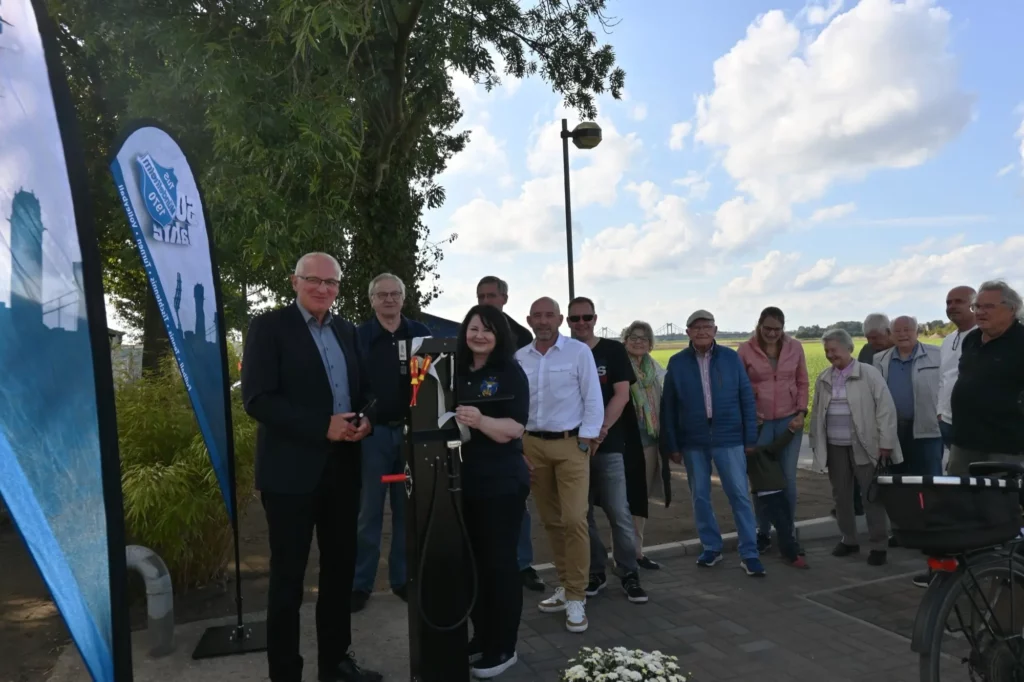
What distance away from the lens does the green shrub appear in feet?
15.8

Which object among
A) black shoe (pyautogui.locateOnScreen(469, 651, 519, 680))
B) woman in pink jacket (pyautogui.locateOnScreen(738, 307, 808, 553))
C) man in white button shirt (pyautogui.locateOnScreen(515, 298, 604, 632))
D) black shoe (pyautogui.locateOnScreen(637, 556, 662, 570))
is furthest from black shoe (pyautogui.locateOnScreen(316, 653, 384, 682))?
woman in pink jacket (pyautogui.locateOnScreen(738, 307, 808, 553))

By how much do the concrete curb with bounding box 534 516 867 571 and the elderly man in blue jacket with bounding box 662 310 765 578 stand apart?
0.34m

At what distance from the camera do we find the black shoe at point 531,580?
519cm

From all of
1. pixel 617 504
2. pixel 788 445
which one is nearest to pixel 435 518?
pixel 617 504

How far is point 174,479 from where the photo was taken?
484 centimetres

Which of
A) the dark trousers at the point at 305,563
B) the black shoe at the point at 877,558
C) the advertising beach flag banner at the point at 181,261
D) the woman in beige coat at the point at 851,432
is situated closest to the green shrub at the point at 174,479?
the advertising beach flag banner at the point at 181,261

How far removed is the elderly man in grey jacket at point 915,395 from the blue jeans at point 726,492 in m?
1.53

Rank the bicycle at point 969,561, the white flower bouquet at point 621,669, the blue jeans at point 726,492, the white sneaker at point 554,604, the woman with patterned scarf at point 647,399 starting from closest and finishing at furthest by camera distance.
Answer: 1. the white flower bouquet at point 621,669
2. the bicycle at point 969,561
3. the white sneaker at point 554,604
4. the blue jeans at point 726,492
5. the woman with patterned scarf at point 647,399

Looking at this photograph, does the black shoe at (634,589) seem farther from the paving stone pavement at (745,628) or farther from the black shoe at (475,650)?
the black shoe at (475,650)

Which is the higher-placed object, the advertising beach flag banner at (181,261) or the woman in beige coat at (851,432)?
the advertising beach flag banner at (181,261)

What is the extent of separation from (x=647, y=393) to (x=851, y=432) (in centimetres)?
161

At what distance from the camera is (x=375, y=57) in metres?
9.70

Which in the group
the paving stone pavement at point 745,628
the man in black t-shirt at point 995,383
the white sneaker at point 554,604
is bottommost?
the paving stone pavement at point 745,628

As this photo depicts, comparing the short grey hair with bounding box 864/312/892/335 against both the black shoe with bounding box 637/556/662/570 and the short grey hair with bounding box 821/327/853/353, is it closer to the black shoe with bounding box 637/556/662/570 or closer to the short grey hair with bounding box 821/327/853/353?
the short grey hair with bounding box 821/327/853/353
